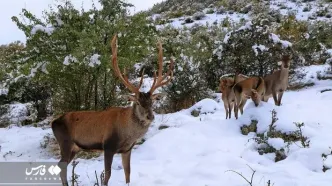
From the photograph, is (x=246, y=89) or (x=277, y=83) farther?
(x=277, y=83)

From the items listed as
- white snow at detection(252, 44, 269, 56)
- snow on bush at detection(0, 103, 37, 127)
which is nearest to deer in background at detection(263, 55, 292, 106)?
white snow at detection(252, 44, 269, 56)

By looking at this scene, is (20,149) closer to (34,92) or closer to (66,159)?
(66,159)

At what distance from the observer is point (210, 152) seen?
670cm

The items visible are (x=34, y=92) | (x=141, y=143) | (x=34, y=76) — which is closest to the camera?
(x=141, y=143)

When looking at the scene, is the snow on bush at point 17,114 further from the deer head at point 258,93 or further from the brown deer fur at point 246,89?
the deer head at point 258,93

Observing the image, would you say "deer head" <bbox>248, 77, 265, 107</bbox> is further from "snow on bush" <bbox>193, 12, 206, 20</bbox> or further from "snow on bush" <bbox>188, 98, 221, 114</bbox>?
"snow on bush" <bbox>193, 12, 206, 20</bbox>

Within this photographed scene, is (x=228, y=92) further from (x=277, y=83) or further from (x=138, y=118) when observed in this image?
(x=138, y=118)

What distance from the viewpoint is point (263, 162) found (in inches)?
246

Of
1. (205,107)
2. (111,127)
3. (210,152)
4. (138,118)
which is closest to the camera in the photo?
(138,118)

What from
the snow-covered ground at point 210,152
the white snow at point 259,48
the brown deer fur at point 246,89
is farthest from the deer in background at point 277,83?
the white snow at point 259,48

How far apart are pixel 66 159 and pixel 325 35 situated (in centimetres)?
1525

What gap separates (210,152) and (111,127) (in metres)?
1.87

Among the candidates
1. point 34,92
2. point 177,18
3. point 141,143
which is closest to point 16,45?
point 177,18

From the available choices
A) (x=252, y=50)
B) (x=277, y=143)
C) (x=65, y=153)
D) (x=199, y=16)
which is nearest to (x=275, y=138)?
(x=277, y=143)
